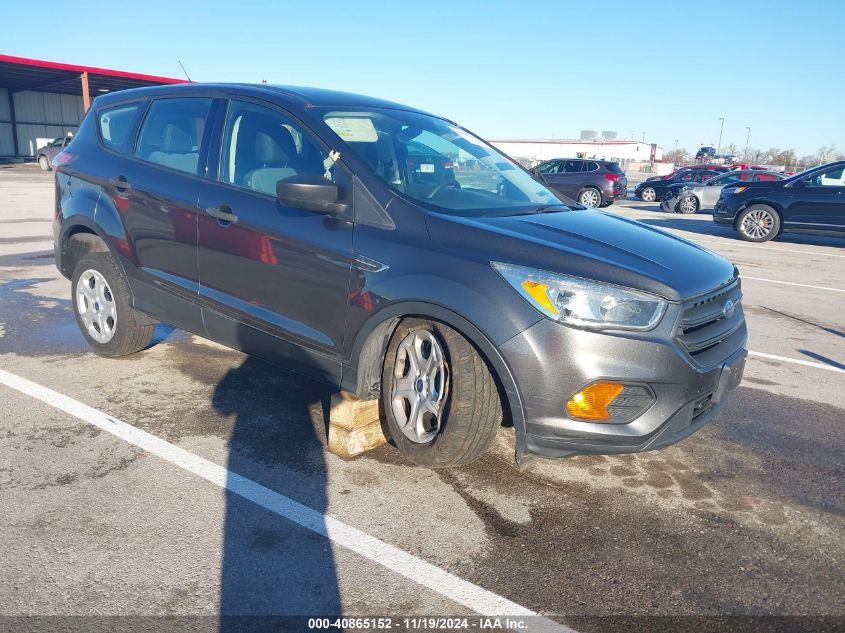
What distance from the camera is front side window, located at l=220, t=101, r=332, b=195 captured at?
371cm

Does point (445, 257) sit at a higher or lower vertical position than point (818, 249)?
higher

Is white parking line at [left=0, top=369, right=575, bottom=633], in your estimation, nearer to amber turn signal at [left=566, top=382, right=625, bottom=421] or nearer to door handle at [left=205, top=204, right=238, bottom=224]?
amber turn signal at [left=566, top=382, right=625, bottom=421]

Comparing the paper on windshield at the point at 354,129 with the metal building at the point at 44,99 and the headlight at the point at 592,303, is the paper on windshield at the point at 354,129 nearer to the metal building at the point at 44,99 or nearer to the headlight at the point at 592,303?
the headlight at the point at 592,303

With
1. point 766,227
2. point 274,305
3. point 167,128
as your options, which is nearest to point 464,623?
point 274,305

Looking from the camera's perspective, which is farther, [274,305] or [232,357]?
[232,357]

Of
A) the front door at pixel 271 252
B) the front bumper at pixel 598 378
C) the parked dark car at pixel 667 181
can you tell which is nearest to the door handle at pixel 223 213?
the front door at pixel 271 252

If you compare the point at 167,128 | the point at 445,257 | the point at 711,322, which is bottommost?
the point at 711,322

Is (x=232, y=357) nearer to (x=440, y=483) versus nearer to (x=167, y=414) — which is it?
(x=167, y=414)

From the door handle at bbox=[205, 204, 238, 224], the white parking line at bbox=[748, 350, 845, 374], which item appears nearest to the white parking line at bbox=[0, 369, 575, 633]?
the door handle at bbox=[205, 204, 238, 224]

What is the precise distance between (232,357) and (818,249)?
12.8 metres

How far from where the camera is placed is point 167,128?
439cm

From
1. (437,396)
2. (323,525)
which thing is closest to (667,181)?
(437,396)

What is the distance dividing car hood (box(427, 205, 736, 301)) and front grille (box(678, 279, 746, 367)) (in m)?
0.06

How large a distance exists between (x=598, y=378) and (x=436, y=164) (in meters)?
1.71
